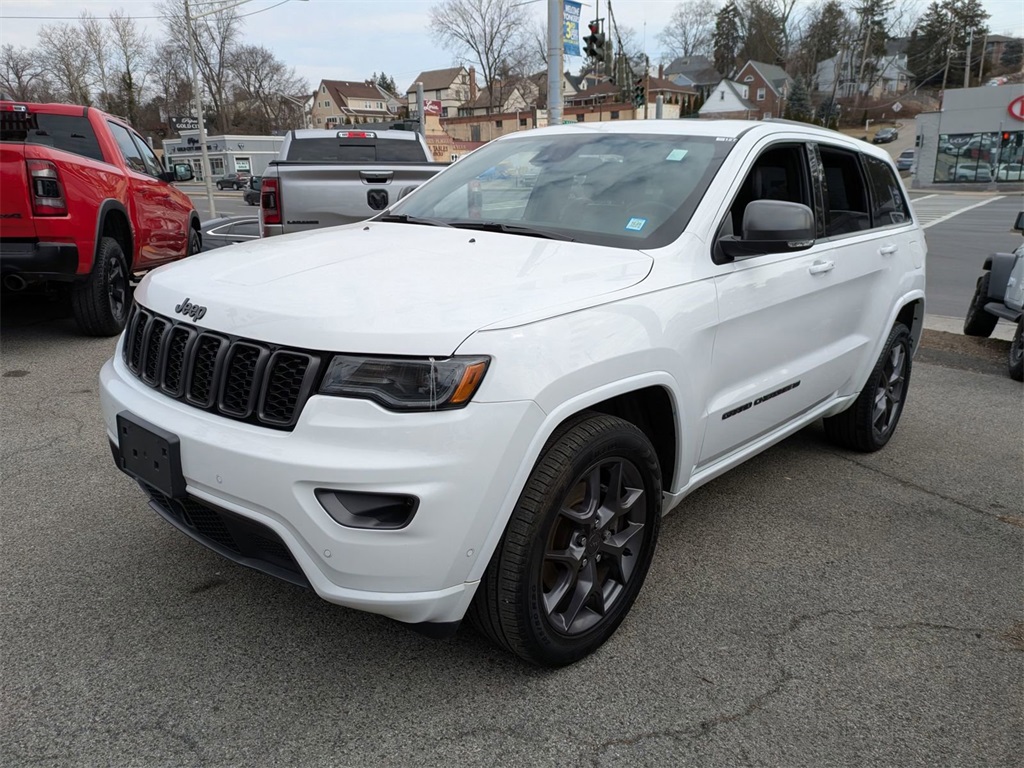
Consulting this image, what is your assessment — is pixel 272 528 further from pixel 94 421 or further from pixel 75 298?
pixel 75 298

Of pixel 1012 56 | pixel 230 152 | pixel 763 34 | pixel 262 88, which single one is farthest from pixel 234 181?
pixel 1012 56

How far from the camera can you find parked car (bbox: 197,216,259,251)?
1118cm

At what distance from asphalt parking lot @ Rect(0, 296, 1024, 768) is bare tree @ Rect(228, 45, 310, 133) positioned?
292 feet

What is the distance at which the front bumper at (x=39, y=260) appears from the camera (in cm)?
577

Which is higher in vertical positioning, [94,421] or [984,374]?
[94,421]

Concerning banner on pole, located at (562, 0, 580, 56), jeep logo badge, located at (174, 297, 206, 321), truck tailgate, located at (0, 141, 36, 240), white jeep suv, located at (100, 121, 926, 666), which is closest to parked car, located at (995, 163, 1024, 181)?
banner on pole, located at (562, 0, 580, 56)

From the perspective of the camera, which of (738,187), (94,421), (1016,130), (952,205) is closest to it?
(738,187)

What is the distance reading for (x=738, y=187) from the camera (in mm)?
3191

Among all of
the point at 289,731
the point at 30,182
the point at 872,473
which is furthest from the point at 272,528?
the point at 30,182

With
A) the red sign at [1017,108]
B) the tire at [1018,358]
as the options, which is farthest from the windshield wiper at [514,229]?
the red sign at [1017,108]

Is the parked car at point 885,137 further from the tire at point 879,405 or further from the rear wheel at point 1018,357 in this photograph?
the tire at point 879,405

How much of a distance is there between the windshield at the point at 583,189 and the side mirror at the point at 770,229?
21 cm

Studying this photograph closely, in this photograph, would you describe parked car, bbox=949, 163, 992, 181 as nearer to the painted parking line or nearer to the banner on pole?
the painted parking line

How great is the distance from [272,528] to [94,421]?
3.20 metres
